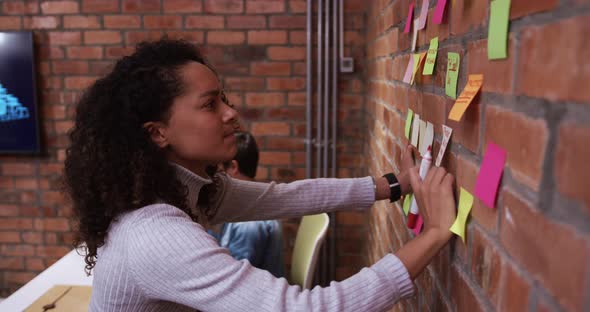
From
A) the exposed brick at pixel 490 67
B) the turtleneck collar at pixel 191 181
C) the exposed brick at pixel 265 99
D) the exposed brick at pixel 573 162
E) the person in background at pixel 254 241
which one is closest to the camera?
the exposed brick at pixel 573 162

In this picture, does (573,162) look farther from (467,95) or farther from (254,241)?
(254,241)

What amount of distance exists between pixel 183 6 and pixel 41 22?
84 cm

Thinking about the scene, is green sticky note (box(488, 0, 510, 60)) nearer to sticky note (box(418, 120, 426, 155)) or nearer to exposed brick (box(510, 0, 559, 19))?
exposed brick (box(510, 0, 559, 19))

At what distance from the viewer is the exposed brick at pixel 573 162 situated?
0.44 metres

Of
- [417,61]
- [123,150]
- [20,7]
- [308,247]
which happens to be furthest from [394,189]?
[20,7]

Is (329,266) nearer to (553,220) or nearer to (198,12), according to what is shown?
(198,12)

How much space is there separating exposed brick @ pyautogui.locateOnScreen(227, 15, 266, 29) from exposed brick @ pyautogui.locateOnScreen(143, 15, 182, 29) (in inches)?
11.5

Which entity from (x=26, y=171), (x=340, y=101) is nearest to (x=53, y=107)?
(x=26, y=171)

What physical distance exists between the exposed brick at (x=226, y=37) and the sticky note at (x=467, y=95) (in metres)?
2.11

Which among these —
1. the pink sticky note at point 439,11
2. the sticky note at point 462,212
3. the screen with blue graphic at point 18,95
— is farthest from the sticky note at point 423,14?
the screen with blue graphic at point 18,95

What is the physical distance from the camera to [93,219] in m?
1.12

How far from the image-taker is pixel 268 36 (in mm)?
2744

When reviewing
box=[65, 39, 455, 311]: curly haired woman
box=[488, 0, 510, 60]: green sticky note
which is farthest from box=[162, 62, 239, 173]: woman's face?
box=[488, 0, 510, 60]: green sticky note

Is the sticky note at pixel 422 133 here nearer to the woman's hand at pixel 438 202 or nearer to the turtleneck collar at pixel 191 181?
the woman's hand at pixel 438 202
